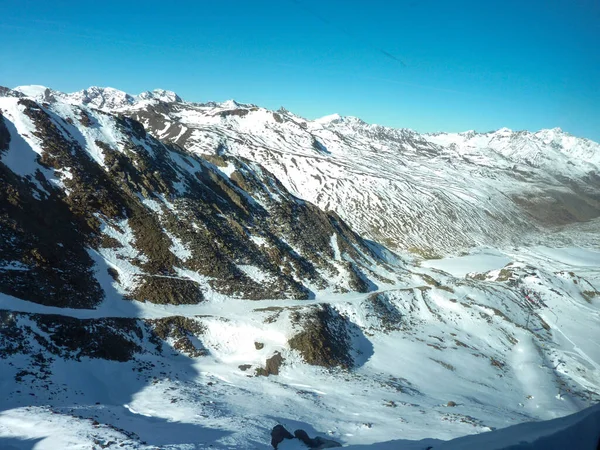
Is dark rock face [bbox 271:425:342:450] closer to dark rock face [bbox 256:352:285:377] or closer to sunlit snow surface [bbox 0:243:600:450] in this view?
sunlit snow surface [bbox 0:243:600:450]

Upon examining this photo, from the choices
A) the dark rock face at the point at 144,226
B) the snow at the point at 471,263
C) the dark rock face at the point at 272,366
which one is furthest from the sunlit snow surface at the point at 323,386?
the snow at the point at 471,263

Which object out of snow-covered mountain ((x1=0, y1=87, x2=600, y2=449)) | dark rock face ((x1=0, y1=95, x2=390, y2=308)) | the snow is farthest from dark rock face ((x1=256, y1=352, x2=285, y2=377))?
the snow

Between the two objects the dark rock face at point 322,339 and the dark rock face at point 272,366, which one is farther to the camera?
the dark rock face at point 322,339

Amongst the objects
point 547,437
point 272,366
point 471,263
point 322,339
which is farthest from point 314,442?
point 471,263

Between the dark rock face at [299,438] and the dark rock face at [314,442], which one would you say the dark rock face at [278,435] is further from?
the dark rock face at [314,442]

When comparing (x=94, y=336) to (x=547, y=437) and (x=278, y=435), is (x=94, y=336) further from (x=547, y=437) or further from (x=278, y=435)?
(x=547, y=437)
